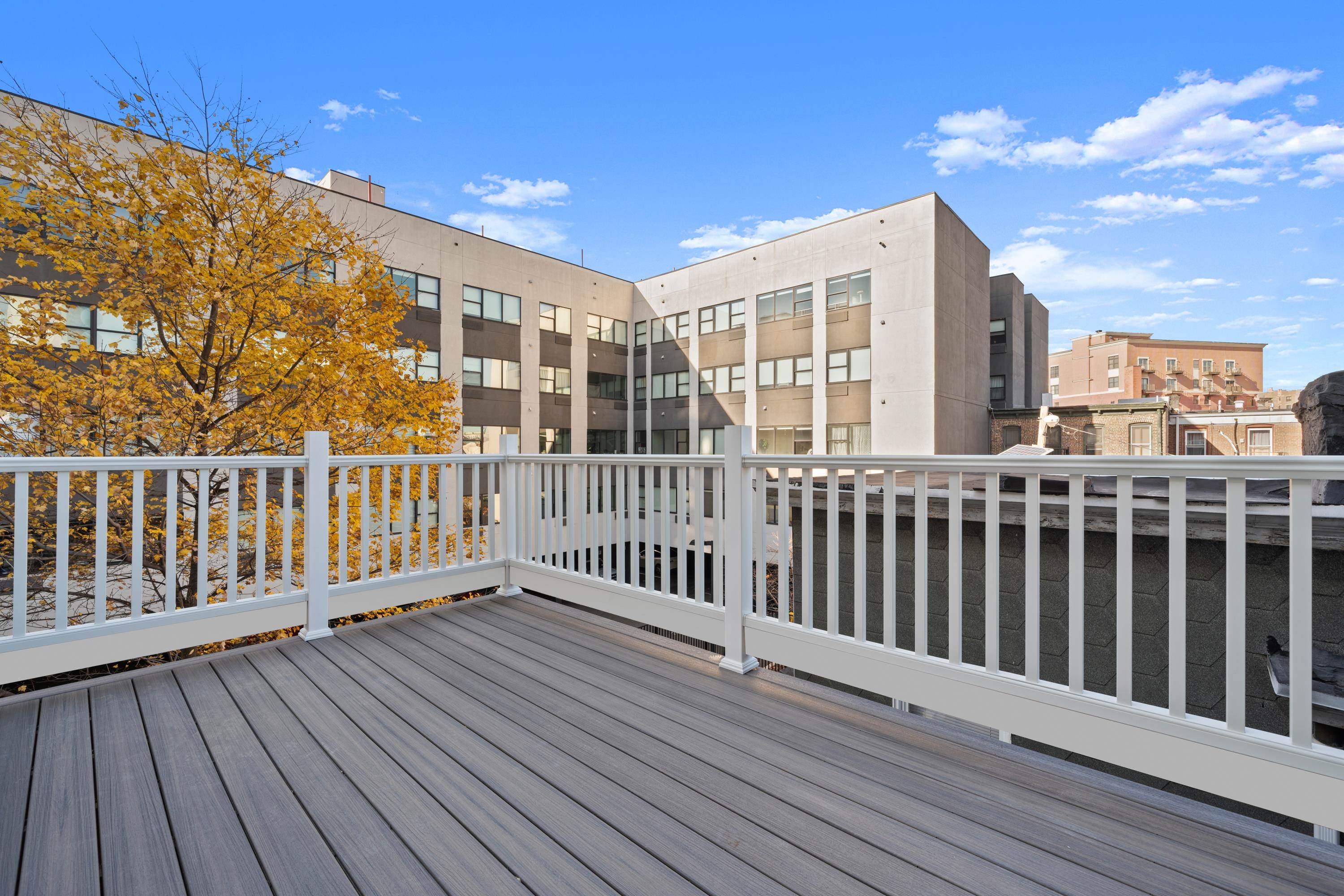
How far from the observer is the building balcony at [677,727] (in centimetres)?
126

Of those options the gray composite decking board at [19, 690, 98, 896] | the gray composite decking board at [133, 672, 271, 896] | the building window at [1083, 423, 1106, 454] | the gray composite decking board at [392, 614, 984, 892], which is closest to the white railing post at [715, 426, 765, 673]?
the gray composite decking board at [392, 614, 984, 892]

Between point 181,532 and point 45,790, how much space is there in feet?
17.0

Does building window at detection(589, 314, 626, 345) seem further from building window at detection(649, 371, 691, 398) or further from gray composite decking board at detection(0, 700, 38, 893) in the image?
gray composite decking board at detection(0, 700, 38, 893)

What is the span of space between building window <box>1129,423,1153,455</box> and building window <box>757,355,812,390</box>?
37.8 ft

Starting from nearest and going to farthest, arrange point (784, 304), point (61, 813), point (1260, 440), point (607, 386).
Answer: point (61, 813) < point (784, 304) < point (607, 386) < point (1260, 440)

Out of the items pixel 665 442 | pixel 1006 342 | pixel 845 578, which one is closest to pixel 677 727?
pixel 845 578

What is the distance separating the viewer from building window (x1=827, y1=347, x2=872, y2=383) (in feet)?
49.4

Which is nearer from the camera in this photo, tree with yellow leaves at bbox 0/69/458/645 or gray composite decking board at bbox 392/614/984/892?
gray composite decking board at bbox 392/614/984/892

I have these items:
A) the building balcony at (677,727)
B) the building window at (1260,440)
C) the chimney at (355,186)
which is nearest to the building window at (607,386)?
the chimney at (355,186)

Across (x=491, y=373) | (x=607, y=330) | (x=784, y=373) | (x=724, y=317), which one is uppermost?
(x=724, y=317)

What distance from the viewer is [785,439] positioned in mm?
16469

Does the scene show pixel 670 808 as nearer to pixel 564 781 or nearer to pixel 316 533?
pixel 564 781

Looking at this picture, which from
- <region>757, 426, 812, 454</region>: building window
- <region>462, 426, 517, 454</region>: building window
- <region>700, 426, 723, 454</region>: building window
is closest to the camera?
<region>462, 426, 517, 454</region>: building window

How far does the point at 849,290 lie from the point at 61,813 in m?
16.2
